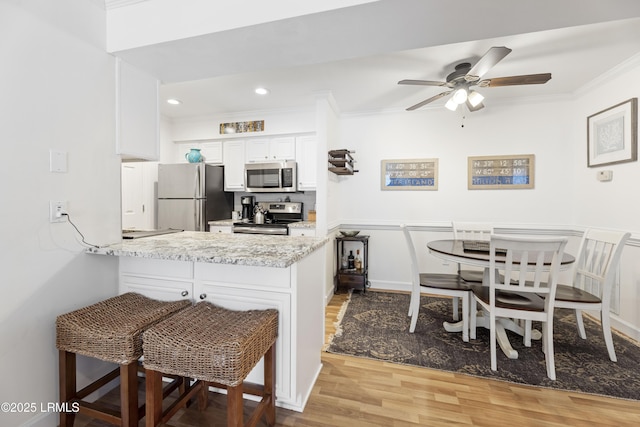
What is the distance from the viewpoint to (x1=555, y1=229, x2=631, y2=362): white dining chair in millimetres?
2029

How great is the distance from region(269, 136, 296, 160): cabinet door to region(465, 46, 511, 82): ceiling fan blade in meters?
2.21

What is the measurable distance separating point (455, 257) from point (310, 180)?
7.02 ft

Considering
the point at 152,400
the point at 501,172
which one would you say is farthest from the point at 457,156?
the point at 152,400

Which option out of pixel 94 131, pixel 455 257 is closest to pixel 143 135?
pixel 94 131

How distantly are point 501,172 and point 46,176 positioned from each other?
4.30m

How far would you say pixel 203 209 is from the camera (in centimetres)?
378

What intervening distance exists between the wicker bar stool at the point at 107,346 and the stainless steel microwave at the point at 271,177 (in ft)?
8.20

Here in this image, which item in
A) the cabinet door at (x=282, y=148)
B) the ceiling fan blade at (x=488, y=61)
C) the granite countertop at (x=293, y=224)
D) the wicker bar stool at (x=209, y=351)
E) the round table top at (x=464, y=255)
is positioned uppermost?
the ceiling fan blade at (x=488, y=61)

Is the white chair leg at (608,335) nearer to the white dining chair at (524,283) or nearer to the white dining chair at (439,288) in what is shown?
the white dining chair at (524,283)

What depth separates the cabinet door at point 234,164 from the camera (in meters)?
4.04

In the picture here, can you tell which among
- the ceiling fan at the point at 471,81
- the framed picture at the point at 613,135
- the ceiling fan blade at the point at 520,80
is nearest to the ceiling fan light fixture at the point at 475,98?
the ceiling fan at the point at 471,81

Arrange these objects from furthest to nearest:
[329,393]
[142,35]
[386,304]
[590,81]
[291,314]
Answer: [386,304] < [590,81] < [329,393] < [142,35] < [291,314]

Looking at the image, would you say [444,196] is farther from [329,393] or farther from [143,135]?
[143,135]

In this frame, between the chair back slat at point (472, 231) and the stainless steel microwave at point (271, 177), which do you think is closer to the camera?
the chair back slat at point (472, 231)
